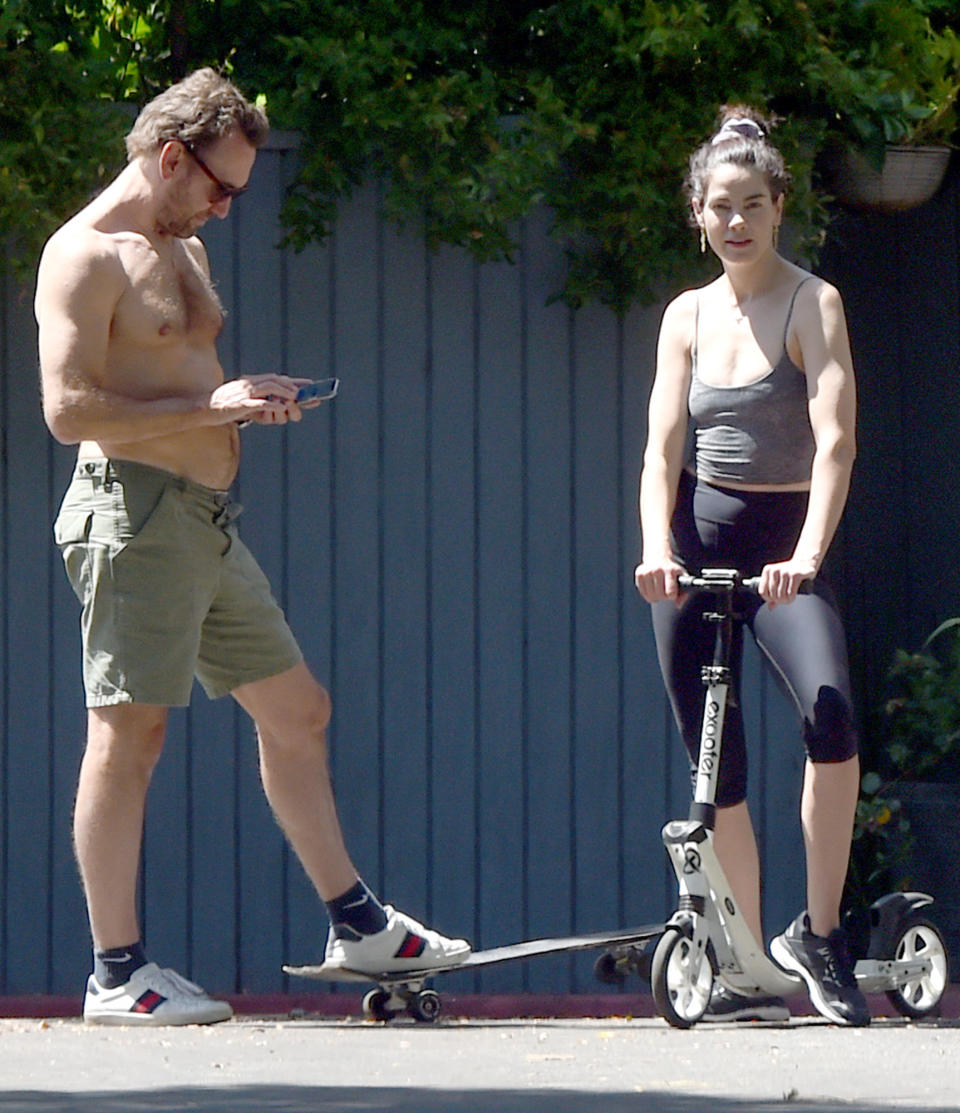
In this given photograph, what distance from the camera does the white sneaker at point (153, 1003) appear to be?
4438 mm

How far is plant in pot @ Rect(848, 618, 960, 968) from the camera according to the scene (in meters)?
5.66

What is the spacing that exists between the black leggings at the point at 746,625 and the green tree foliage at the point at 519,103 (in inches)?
42.6

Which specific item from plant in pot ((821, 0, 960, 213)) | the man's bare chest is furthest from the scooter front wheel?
plant in pot ((821, 0, 960, 213))

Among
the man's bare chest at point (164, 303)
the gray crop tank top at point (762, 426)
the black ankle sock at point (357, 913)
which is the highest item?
the man's bare chest at point (164, 303)

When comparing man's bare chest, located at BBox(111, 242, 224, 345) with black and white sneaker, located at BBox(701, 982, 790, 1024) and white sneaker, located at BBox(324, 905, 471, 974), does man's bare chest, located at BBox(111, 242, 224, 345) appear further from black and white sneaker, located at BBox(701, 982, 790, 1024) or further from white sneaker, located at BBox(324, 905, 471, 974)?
black and white sneaker, located at BBox(701, 982, 790, 1024)

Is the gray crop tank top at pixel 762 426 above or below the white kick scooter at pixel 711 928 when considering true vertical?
above

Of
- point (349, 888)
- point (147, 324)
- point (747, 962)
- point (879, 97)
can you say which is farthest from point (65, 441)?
point (879, 97)

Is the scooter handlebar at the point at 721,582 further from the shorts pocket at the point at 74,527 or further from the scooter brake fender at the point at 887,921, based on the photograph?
the shorts pocket at the point at 74,527

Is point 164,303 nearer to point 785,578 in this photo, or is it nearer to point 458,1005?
point 785,578

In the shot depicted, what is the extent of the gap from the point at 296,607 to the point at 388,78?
138cm

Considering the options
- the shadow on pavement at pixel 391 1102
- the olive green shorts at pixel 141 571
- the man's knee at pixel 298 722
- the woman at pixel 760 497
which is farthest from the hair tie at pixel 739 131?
the shadow on pavement at pixel 391 1102

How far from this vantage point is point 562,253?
5.72 metres

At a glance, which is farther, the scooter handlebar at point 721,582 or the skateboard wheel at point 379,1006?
the skateboard wheel at point 379,1006

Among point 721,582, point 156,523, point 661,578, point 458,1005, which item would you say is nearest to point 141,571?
point 156,523
